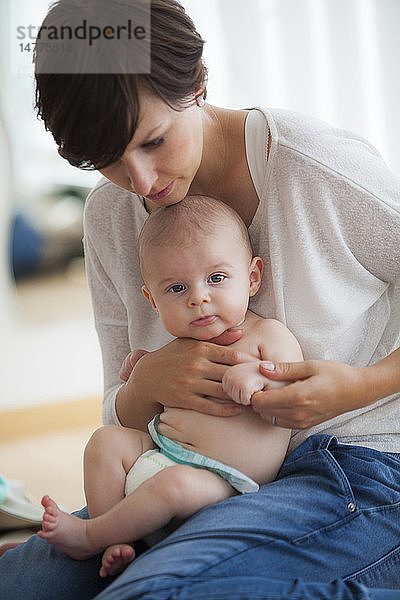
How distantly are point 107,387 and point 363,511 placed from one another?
63cm

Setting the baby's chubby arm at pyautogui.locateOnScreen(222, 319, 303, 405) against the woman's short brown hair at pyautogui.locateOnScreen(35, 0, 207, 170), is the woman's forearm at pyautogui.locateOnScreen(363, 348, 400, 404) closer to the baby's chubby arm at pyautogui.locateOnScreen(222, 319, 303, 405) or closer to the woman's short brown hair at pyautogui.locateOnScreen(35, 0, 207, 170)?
the baby's chubby arm at pyautogui.locateOnScreen(222, 319, 303, 405)

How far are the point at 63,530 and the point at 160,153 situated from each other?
2.00 feet

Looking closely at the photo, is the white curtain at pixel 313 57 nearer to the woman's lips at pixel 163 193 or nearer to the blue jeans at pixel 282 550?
the woman's lips at pixel 163 193

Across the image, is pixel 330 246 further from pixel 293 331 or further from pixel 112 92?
pixel 112 92

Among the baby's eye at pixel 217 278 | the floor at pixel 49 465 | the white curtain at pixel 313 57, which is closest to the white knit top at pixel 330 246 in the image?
the baby's eye at pixel 217 278

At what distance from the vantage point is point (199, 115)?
1.24m

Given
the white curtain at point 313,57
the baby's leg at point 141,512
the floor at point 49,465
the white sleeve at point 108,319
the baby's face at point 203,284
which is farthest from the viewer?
the white curtain at point 313,57

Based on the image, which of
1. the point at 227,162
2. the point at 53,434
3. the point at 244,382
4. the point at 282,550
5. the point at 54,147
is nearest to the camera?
the point at 282,550

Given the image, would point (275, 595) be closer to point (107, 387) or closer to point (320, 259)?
point (320, 259)

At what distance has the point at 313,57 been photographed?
270 cm

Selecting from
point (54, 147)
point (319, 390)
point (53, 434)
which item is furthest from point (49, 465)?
point (319, 390)

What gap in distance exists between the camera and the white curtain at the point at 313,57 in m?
2.66

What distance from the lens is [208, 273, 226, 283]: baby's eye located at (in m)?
1.21

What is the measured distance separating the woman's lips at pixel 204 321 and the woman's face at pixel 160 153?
212 millimetres
